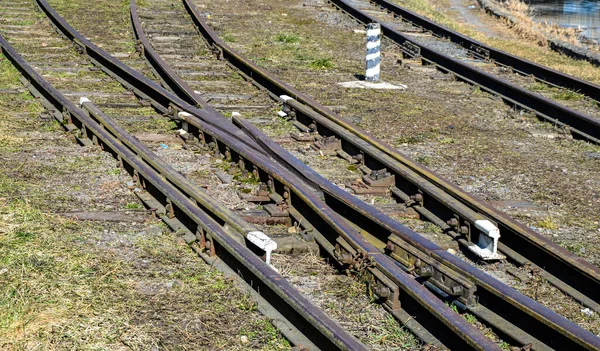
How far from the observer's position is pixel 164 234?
6668mm

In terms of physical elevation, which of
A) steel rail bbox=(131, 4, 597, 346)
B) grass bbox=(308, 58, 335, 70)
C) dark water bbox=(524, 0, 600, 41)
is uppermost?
steel rail bbox=(131, 4, 597, 346)

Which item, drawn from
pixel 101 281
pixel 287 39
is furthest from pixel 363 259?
pixel 287 39

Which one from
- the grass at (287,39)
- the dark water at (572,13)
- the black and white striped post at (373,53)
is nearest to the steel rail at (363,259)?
the black and white striped post at (373,53)

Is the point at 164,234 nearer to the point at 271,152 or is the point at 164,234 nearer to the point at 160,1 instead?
the point at 271,152

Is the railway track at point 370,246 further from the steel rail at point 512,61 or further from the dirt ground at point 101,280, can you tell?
the steel rail at point 512,61

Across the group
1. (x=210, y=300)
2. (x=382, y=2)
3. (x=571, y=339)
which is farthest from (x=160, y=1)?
(x=571, y=339)

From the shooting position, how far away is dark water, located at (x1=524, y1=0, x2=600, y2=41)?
23.2 meters

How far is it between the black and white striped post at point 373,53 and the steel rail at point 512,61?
273cm

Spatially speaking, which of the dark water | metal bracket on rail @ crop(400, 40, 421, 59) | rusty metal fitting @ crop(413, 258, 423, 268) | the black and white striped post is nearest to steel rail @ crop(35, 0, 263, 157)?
the black and white striped post

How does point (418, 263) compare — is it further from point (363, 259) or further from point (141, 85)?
point (141, 85)

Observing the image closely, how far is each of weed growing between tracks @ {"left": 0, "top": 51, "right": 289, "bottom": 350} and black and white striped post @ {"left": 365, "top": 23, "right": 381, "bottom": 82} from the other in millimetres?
5983

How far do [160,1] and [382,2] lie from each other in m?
5.59

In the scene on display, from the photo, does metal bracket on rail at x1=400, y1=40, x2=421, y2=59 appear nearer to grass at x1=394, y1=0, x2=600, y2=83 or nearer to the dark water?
grass at x1=394, y1=0, x2=600, y2=83

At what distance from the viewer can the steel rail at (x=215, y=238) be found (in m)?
4.91
